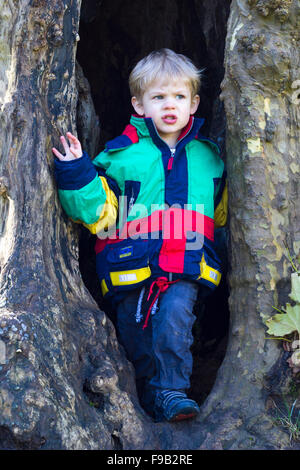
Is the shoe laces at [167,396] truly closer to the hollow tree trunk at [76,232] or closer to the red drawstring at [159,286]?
the hollow tree trunk at [76,232]

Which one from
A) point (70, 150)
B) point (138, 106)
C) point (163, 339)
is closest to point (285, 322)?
point (163, 339)

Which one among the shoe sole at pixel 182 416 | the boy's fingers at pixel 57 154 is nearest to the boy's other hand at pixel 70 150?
the boy's fingers at pixel 57 154

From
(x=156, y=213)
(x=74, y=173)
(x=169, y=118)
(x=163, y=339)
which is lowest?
(x=163, y=339)

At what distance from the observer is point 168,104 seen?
3.75 m

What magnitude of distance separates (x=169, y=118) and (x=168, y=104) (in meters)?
0.09

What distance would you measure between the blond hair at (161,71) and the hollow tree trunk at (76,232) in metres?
0.36

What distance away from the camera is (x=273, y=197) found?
353cm

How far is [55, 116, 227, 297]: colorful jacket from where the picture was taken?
355 cm

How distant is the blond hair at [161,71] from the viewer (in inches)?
150

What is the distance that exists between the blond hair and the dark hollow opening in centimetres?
67

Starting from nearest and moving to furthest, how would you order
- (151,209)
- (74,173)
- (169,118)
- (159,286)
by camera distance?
(74,173)
(159,286)
(151,209)
(169,118)

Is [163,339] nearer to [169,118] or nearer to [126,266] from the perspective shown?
[126,266]

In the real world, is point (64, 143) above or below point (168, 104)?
below

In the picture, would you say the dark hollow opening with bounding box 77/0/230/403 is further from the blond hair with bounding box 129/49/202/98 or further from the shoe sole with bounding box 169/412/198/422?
the shoe sole with bounding box 169/412/198/422
